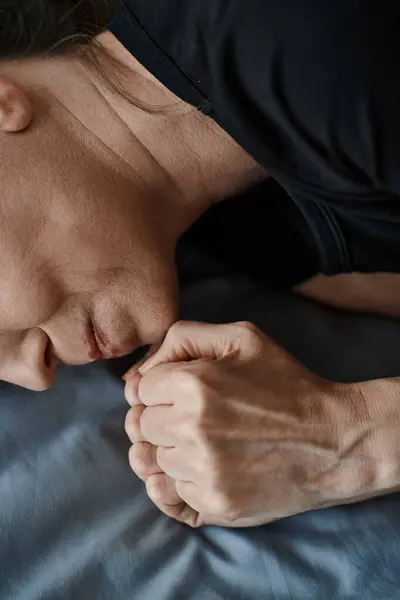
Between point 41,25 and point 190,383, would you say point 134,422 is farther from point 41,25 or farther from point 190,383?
point 41,25

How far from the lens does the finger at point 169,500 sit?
0.83 metres

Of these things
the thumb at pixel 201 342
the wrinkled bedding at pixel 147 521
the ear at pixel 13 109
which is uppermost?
the ear at pixel 13 109

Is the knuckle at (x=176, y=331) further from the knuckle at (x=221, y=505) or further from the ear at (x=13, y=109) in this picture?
the ear at (x=13, y=109)

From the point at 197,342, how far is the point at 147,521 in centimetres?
26

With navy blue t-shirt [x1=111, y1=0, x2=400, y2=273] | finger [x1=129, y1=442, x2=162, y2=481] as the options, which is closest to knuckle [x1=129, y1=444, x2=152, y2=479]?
finger [x1=129, y1=442, x2=162, y2=481]

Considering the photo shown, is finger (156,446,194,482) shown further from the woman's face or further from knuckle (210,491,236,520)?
the woman's face

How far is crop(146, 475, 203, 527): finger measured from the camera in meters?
0.83

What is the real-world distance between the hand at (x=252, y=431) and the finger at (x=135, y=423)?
5cm

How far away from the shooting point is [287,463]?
0.75 meters

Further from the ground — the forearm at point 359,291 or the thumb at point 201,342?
the thumb at point 201,342

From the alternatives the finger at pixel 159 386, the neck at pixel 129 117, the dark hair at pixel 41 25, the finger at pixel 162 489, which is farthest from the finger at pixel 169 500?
the dark hair at pixel 41 25

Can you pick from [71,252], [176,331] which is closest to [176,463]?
[176,331]

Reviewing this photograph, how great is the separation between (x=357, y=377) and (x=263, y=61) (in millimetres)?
456

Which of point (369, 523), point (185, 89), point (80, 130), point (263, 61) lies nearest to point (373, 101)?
point (263, 61)
